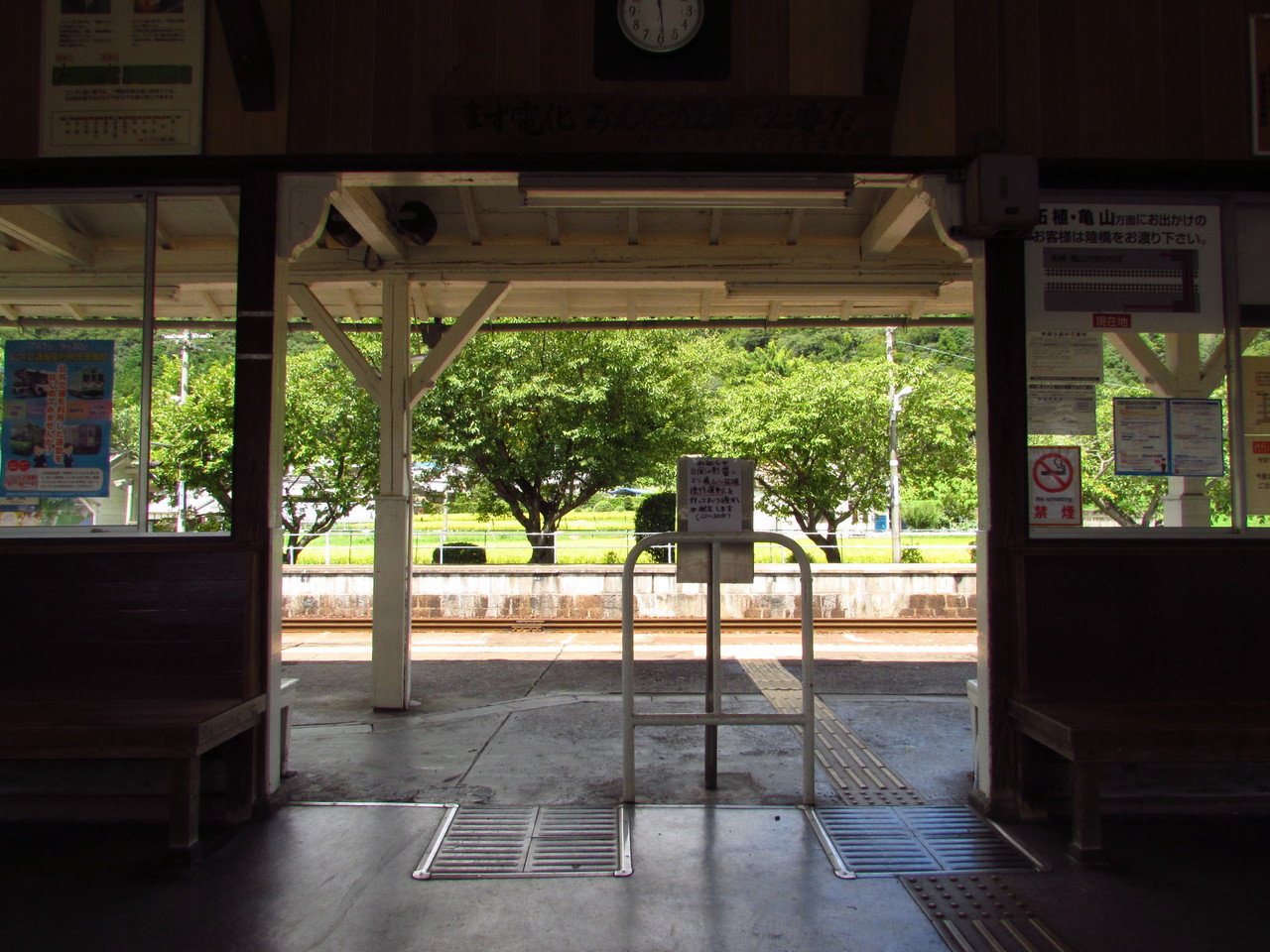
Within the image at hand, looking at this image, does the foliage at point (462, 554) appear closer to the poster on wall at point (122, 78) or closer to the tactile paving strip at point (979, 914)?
the poster on wall at point (122, 78)

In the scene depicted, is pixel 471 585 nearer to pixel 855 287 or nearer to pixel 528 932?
pixel 855 287

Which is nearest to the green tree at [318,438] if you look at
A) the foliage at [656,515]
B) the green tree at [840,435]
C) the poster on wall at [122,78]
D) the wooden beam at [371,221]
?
the foliage at [656,515]

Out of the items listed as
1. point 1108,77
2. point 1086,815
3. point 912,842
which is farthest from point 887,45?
point 912,842

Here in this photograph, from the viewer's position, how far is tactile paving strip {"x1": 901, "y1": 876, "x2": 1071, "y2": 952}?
2.85 metres

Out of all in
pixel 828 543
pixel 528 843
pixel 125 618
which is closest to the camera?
pixel 528 843

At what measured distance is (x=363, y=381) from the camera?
6559 mm

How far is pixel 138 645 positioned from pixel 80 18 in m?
3.19

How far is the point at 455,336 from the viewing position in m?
6.48

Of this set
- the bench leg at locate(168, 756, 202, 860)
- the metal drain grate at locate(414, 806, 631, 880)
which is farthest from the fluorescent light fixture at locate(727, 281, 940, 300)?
the bench leg at locate(168, 756, 202, 860)

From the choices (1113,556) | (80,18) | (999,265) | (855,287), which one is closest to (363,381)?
(80,18)

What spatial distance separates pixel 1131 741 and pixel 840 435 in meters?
14.9

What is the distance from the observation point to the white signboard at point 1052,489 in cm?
413

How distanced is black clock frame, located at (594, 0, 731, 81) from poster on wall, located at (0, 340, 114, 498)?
296 cm

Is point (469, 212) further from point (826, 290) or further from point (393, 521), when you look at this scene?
point (826, 290)
